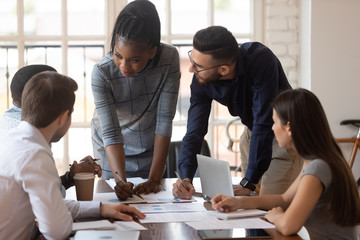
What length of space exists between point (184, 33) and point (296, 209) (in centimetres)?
278

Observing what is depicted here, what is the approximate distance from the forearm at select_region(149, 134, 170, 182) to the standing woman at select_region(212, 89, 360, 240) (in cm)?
50

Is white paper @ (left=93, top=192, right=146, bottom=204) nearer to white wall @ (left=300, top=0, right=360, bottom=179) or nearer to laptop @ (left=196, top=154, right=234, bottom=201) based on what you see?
laptop @ (left=196, top=154, right=234, bottom=201)

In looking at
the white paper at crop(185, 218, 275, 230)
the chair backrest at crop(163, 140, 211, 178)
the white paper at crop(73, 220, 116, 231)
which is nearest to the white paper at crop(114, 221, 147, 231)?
the white paper at crop(73, 220, 116, 231)

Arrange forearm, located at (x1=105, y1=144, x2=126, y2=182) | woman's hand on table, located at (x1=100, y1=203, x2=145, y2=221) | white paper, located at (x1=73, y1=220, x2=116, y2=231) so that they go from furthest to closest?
1. forearm, located at (x1=105, y1=144, x2=126, y2=182)
2. woman's hand on table, located at (x1=100, y1=203, x2=145, y2=221)
3. white paper, located at (x1=73, y1=220, x2=116, y2=231)

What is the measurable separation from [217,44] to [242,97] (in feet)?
0.97

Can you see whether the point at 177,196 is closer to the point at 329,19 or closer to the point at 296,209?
the point at 296,209

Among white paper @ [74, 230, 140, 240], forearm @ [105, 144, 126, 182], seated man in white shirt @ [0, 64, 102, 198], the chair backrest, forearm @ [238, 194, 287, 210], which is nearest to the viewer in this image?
white paper @ [74, 230, 140, 240]

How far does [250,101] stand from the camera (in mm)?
2234

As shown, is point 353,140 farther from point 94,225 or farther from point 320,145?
point 94,225

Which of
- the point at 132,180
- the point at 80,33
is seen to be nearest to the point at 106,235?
the point at 132,180

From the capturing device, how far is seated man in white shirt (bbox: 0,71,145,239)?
1331 mm

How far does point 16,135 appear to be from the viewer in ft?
4.78

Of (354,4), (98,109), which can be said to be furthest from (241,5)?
(98,109)

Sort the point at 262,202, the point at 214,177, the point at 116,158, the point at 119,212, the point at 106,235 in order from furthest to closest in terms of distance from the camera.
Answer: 1. the point at 116,158
2. the point at 214,177
3. the point at 262,202
4. the point at 119,212
5. the point at 106,235
